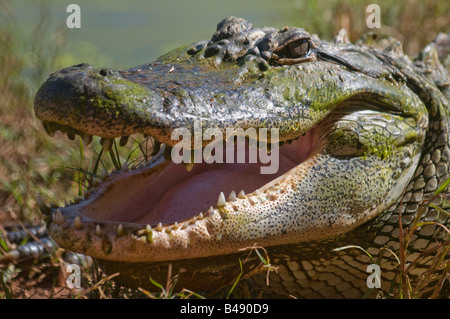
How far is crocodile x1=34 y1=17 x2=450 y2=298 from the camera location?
2.47 m

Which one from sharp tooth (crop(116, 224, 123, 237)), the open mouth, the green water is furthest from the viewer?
the green water

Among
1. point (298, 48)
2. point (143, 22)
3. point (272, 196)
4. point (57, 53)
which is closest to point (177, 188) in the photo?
point (272, 196)

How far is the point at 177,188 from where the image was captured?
3115 mm

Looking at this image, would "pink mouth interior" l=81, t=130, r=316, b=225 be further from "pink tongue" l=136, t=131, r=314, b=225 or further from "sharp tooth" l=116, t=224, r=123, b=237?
"sharp tooth" l=116, t=224, r=123, b=237

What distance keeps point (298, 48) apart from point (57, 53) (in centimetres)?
318

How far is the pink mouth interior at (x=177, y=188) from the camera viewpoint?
2914mm

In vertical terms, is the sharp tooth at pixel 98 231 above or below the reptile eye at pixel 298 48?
below

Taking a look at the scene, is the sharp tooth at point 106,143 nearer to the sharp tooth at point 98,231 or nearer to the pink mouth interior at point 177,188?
the sharp tooth at point 98,231

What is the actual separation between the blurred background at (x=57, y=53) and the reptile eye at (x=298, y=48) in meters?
1.27

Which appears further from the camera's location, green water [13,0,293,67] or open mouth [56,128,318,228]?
green water [13,0,293,67]

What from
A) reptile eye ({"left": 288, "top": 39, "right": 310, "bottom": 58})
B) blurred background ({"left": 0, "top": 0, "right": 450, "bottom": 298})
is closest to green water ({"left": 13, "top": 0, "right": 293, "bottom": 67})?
blurred background ({"left": 0, "top": 0, "right": 450, "bottom": 298})

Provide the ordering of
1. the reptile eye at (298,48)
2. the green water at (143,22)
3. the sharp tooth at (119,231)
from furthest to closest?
the green water at (143,22) → the reptile eye at (298,48) → the sharp tooth at (119,231)

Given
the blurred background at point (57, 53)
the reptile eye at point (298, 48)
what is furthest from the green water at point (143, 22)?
the reptile eye at point (298, 48)

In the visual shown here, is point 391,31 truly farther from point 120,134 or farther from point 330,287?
point 120,134
